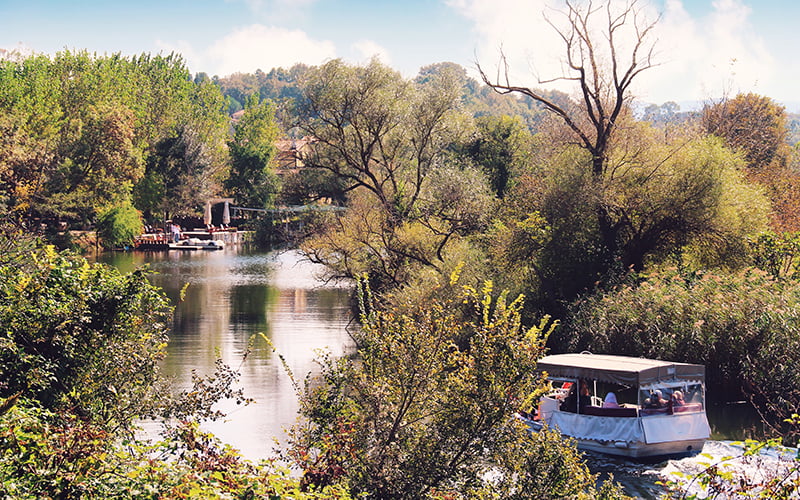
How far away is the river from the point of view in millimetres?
20766

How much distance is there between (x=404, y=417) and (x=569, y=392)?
36.3ft

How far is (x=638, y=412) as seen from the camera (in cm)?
2012

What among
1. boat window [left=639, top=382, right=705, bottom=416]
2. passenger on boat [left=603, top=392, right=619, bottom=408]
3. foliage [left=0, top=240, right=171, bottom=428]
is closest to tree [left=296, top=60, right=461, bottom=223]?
passenger on boat [left=603, top=392, right=619, bottom=408]

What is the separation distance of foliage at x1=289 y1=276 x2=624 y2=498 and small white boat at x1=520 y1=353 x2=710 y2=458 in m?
8.55

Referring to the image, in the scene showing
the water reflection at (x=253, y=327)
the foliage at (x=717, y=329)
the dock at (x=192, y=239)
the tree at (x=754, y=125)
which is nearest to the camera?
the foliage at (x=717, y=329)

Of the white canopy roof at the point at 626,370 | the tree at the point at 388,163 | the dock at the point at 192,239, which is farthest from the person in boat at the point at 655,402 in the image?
the dock at the point at 192,239

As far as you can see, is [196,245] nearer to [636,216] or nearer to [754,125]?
[754,125]

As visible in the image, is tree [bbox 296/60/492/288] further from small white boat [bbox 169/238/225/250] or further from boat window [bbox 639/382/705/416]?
small white boat [bbox 169/238/225/250]

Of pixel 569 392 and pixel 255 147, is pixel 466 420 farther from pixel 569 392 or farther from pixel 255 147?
pixel 255 147

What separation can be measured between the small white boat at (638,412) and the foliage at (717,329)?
99.8 inches

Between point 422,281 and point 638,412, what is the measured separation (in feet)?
44.8

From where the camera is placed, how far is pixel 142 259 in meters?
66.7

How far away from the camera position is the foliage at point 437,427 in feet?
36.6

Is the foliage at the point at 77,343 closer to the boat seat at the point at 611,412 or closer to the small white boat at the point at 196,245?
the boat seat at the point at 611,412
